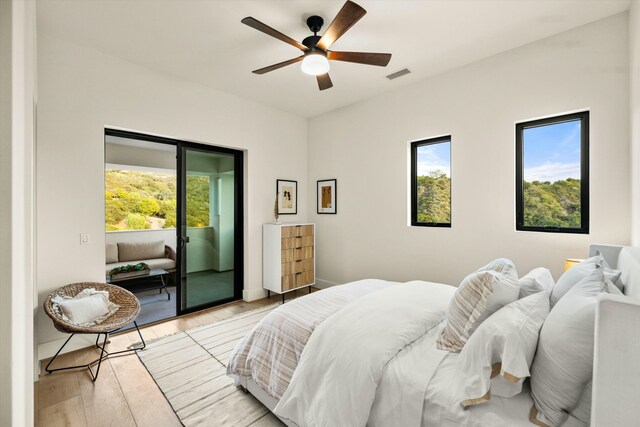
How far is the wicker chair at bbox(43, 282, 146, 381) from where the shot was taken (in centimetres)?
223

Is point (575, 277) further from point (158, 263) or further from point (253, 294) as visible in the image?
point (158, 263)

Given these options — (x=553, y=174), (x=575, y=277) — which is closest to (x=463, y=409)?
(x=575, y=277)

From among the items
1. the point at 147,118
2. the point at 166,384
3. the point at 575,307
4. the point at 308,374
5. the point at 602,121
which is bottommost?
the point at 166,384

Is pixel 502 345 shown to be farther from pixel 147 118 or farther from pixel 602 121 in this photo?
pixel 147 118

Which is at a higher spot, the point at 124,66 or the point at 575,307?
the point at 124,66

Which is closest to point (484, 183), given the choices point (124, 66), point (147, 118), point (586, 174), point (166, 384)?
point (586, 174)

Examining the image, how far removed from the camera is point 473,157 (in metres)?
3.19

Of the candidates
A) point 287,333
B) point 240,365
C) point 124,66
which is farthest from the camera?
point 124,66

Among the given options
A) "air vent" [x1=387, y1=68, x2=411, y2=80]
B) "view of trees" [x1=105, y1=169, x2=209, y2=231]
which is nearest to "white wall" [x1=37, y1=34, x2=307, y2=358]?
"air vent" [x1=387, y1=68, x2=411, y2=80]

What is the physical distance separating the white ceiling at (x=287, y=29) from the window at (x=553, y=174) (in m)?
0.87

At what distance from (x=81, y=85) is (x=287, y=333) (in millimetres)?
3059

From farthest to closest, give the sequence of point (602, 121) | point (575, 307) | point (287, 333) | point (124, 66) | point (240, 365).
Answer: point (124, 66), point (602, 121), point (240, 365), point (287, 333), point (575, 307)

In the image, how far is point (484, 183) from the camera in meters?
3.11

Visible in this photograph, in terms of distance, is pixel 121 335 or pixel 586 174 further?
pixel 121 335
